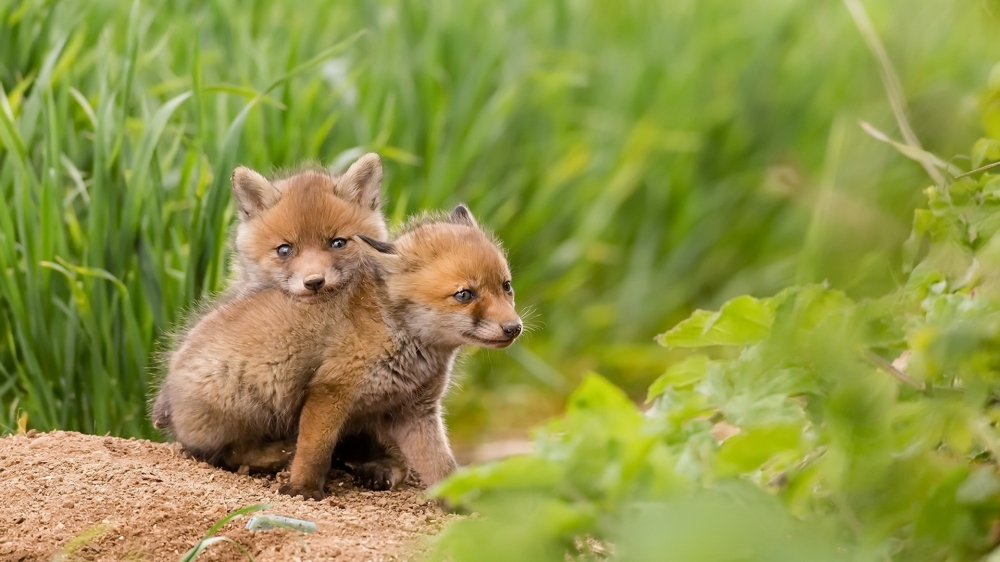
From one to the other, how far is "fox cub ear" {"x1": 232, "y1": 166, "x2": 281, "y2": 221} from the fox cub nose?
0.52 metres

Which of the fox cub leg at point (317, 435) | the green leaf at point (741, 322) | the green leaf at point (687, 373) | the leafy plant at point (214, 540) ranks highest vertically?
the green leaf at point (741, 322)

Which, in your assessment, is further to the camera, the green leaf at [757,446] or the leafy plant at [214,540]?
the leafy plant at [214,540]

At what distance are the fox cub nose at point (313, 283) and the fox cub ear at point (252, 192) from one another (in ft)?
1.72

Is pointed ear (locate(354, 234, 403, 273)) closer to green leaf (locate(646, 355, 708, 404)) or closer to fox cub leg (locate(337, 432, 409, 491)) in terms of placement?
fox cub leg (locate(337, 432, 409, 491))

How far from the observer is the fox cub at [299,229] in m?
3.19

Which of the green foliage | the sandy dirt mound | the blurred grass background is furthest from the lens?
the blurred grass background

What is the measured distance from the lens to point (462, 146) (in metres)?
5.40

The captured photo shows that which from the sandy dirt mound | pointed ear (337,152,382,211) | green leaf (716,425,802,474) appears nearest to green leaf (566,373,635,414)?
green leaf (716,425,802,474)

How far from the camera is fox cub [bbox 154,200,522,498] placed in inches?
113

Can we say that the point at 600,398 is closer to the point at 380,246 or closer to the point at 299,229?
the point at 380,246

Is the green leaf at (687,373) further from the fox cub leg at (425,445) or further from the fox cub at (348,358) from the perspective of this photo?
the fox cub leg at (425,445)

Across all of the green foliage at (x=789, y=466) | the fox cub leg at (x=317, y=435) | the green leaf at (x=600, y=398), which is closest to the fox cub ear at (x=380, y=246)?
the fox cub leg at (x=317, y=435)

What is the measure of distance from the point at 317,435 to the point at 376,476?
328 millimetres

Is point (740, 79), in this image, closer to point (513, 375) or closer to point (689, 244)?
point (689, 244)
